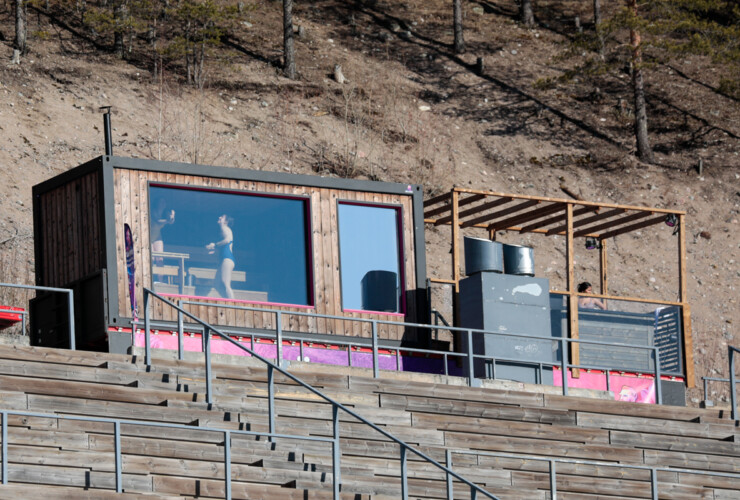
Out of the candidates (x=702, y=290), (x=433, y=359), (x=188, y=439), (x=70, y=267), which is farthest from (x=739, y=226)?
(x=188, y=439)

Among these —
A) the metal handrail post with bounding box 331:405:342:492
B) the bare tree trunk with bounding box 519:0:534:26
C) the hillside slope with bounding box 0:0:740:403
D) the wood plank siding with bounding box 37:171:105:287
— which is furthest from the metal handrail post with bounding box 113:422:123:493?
the bare tree trunk with bounding box 519:0:534:26

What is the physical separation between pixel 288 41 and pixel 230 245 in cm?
2733

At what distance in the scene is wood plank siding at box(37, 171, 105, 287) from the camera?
20422mm

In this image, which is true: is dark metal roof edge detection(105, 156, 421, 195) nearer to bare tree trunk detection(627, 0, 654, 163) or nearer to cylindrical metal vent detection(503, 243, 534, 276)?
cylindrical metal vent detection(503, 243, 534, 276)

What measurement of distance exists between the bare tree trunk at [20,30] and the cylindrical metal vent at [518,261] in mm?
24634

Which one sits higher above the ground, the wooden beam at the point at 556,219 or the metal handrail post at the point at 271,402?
the wooden beam at the point at 556,219

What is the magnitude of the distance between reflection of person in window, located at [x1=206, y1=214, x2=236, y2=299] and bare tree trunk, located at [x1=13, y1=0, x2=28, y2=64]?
23596 mm

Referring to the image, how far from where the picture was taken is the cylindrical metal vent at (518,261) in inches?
872

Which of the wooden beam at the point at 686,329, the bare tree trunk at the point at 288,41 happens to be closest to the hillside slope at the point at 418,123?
the bare tree trunk at the point at 288,41

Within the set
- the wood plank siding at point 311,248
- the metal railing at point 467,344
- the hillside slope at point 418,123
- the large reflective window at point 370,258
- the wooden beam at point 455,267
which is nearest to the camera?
the metal railing at point 467,344

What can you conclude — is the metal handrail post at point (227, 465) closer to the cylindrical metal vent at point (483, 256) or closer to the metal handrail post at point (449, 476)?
the metal handrail post at point (449, 476)

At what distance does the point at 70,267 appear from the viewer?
68.7 ft

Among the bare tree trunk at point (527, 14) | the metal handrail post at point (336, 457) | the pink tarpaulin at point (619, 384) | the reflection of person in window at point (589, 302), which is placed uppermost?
the bare tree trunk at point (527, 14)

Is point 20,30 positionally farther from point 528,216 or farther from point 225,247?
point 225,247
